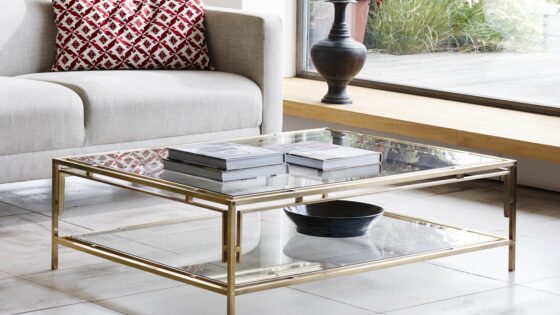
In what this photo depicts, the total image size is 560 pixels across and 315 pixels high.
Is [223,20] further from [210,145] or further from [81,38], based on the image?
[210,145]

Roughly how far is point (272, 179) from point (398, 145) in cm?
66

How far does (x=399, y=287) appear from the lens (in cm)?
302

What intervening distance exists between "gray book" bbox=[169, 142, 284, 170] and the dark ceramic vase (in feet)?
6.88

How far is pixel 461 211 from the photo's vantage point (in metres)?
4.08

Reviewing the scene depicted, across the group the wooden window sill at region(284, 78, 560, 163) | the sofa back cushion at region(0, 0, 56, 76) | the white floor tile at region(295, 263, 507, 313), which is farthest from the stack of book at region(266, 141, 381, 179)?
the sofa back cushion at region(0, 0, 56, 76)

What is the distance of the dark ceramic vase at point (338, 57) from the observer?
16.7 feet

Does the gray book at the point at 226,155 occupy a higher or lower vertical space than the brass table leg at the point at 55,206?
higher

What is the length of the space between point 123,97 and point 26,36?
2.25ft

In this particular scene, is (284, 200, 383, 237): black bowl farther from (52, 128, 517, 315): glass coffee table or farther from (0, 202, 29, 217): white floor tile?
(0, 202, 29, 217): white floor tile

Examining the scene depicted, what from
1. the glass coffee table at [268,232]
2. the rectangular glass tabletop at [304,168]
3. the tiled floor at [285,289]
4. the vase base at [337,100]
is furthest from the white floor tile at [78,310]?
the vase base at [337,100]

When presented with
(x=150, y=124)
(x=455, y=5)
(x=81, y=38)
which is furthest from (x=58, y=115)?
(x=455, y=5)

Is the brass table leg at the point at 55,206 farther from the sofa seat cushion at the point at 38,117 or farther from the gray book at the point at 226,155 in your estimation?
the sofa seat cushion at the point at 38,117

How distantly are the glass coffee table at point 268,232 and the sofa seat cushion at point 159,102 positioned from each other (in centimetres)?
77

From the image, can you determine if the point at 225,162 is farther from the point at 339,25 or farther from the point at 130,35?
the point at 339,25
